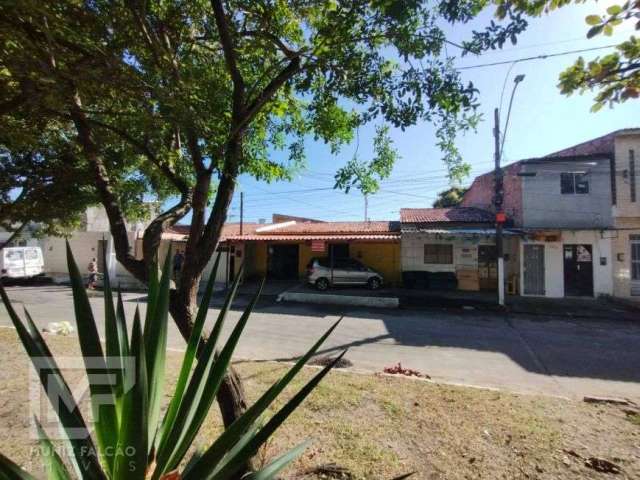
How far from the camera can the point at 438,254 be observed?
1667cm

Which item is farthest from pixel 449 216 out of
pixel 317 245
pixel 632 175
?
pixel 317 245

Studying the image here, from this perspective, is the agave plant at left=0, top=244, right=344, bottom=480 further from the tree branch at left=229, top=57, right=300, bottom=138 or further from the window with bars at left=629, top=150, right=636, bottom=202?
the window with bars at left=629, top=150, right=636, bottom=202

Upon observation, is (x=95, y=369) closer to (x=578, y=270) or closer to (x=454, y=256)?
(x=454, y=256)

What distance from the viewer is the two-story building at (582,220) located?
13.5 m

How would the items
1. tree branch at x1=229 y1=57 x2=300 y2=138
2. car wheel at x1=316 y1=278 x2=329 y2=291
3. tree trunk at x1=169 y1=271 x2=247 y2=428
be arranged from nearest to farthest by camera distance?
tree trunk at x1=169 y1=271 x2=247 y2=428 < tree branch at x1=229 y1=57 x2=300 y2=138 < car wheel at x1=316 y1=278 x2=329 y2=291

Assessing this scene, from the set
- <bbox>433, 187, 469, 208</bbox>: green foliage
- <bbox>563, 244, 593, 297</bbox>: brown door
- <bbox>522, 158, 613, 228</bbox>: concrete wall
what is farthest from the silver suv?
<bbox>433, 187, 469, 208</bbox>: green foliage

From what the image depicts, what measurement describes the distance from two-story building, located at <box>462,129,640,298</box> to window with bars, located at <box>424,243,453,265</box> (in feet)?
10.1

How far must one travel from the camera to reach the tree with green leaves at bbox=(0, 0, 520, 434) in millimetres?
2863

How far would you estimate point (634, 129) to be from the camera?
13266 mm

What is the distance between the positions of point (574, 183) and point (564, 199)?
0.78m

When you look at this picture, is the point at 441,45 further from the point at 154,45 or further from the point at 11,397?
the point at 11,397

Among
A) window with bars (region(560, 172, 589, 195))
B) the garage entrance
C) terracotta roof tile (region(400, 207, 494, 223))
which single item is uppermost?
window with bars (region(560, 172, 589, 195))

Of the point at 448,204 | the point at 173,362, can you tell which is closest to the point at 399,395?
the point at 173,362

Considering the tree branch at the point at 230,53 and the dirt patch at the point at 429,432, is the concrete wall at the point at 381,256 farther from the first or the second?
the tree branch at the point at 230,53
